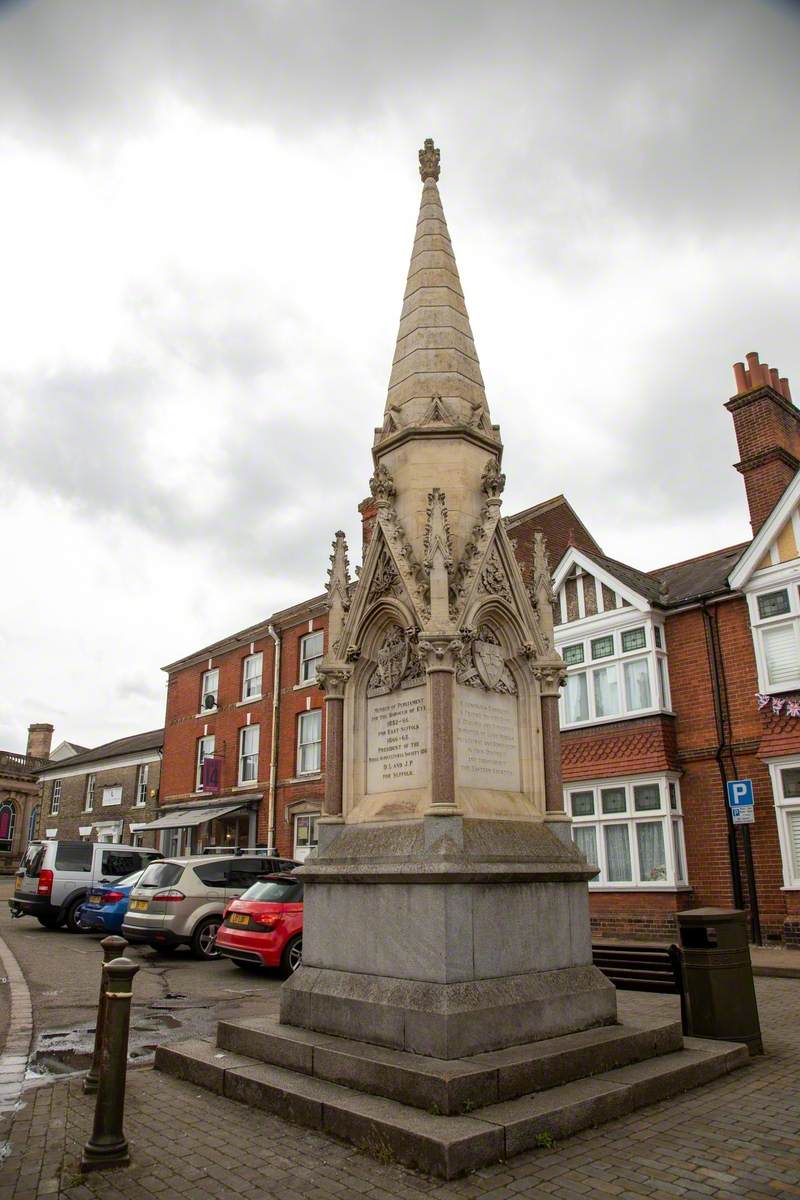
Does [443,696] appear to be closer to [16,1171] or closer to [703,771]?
[16,1171]

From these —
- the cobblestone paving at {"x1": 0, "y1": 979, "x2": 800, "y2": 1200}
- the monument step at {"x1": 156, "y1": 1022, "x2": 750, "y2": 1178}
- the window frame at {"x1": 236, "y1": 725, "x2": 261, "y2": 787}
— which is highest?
the window frame at {"x1": 236, "y1": 725, "x2": 261, "y2": 787}

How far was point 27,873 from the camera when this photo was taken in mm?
21047

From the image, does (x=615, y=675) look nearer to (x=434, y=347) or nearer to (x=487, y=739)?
(x=434, y=347)

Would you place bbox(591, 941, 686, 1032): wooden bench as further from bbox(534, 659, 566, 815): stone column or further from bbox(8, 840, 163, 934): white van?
bbox(8, 840, 163, 934): white van

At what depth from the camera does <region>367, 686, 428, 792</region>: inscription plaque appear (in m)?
7.30

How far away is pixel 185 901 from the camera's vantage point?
52.6 ft

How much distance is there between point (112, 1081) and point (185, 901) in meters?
11.7

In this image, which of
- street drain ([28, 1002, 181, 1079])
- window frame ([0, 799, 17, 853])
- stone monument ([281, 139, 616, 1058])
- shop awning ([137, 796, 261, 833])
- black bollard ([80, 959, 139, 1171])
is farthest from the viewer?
window frame ([0, 799, 17, 853])

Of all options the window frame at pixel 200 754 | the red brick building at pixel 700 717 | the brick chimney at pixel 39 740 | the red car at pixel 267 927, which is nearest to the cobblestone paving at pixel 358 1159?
the red car at pixel 267 927

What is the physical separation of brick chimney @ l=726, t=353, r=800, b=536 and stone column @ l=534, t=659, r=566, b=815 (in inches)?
504

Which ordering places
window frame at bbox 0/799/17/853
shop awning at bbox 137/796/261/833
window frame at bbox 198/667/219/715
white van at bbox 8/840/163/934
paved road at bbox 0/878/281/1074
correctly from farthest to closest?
window frame at bbox 0/799/17/853, window frame at bbox 198/667/219/715, shop awning at bbox 137/796/261/833, white van at bbox 8/840/163/934, paved road at bbox 0/878/281/1074

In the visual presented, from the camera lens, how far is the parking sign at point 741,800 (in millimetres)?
15406

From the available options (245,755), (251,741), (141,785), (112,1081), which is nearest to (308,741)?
(251,741)

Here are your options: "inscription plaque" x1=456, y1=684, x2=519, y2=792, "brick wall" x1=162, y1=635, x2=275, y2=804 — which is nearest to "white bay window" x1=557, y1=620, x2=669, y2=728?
"inscription plaque" x1=456, y1=684, x2=519, y2=792
